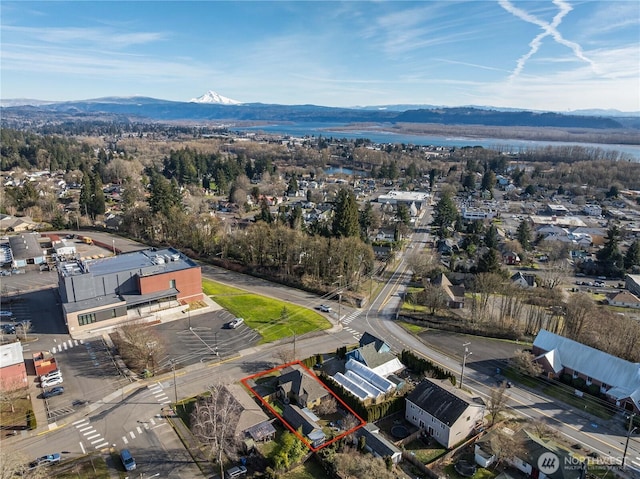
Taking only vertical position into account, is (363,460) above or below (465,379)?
above

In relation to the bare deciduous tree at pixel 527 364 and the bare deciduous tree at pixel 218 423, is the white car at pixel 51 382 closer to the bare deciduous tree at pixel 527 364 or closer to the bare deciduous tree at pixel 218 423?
the bare deciduous tree at pixel 218 423

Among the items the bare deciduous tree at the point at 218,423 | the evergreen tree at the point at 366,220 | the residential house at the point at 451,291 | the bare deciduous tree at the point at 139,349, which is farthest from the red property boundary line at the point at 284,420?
the evergreen tree at the point at 366,220

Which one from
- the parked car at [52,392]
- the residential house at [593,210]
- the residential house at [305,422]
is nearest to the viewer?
the residential house at [305,422]

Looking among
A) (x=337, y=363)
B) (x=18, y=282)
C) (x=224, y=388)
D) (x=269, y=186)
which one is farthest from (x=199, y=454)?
(x=269, y=186)

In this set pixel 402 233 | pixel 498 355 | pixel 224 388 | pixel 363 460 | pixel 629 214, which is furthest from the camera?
pixel 629 214

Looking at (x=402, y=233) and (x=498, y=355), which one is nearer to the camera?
(x=498, y=355)

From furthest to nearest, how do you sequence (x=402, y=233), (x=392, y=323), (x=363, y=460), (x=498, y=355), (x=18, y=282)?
(x=402, y=233), (x=18, y=282), (x=392, y=323), (x=498, y=355), (x=363, y=460)

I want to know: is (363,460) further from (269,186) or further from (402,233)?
(269,186)
